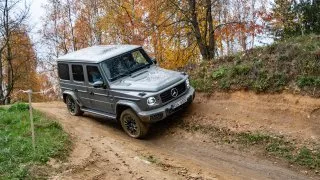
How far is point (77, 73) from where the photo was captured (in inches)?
436

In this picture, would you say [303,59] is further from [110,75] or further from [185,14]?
[185,14]

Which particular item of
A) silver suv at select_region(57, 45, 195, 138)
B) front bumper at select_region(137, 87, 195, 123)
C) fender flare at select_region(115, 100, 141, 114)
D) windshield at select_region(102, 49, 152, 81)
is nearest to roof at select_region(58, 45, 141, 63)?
silver suv at select_region(57, 45, 195, 138)

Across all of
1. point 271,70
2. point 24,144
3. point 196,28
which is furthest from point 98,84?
point 196,28

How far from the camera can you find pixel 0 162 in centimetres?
720

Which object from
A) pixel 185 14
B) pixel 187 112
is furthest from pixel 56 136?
pixel 185 14

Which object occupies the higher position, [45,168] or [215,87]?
[215,87]

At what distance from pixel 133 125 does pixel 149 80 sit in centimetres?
121

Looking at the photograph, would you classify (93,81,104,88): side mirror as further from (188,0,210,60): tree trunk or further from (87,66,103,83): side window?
(188,0,210,60): tree trunk

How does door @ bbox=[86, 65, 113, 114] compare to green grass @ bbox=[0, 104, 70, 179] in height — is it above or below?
above

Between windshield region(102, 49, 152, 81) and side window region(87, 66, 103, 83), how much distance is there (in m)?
0.28

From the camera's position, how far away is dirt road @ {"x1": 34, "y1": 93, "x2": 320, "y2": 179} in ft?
23.2

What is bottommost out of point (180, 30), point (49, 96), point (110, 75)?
point (49, 96)

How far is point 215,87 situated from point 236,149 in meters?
2.97

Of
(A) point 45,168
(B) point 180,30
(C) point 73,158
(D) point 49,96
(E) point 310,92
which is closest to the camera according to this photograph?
(A) point 45,168
